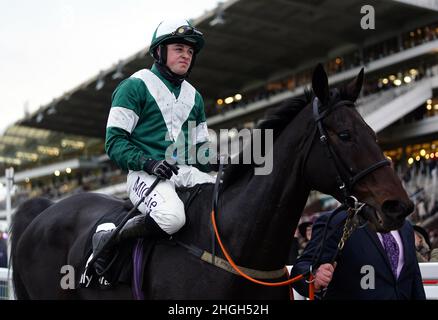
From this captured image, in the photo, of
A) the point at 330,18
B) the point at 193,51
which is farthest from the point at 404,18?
the point at 193,51

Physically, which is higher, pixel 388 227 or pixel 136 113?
pixel 136 113

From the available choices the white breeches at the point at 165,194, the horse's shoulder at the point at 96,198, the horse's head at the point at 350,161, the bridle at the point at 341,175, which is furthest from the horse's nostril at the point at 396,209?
the horse's shoulder at the point at 96,198

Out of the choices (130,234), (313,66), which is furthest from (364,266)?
(313,66)

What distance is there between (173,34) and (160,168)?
2.64 feet

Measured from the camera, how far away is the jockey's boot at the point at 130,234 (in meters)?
3.04

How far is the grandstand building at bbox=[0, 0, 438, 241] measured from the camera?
24.4m

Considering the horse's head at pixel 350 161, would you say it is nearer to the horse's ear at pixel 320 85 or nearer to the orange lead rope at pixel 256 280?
the horse's ear at pixel 320 85

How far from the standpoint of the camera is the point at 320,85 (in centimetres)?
281

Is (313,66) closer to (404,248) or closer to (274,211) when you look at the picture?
(404,248)

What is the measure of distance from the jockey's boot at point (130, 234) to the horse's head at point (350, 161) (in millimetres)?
838

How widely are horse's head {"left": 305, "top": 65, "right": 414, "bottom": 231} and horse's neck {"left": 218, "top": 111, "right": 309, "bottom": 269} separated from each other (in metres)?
0.09

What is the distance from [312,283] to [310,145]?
686 millimetres

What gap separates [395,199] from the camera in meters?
2.47
